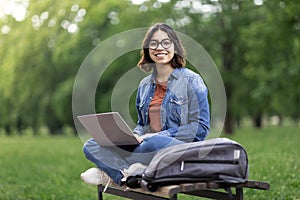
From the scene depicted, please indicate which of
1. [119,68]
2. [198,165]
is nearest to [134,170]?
[198,165]

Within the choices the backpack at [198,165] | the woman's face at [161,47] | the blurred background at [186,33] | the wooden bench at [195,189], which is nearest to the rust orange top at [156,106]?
the woman's face at [161,47]

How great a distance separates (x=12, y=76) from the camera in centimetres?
3431

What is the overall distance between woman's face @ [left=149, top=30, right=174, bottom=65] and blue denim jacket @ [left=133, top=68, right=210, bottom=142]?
0.45 ft

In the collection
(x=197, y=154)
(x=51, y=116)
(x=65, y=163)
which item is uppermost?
(x=197, y=154)

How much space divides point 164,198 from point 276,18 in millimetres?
17491

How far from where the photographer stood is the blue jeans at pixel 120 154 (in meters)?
4.40

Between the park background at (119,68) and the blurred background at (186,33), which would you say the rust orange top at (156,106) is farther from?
the blurred background at (186,33)

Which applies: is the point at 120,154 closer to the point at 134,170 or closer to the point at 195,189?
the point at 134,170

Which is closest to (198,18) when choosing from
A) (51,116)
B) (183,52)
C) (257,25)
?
(257,25)

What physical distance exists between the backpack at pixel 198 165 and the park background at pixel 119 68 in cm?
244

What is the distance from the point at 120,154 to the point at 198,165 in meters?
0.90

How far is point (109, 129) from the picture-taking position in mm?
4574

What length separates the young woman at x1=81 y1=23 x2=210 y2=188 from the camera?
4.50 m

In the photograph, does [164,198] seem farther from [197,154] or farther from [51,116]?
[51,116]
